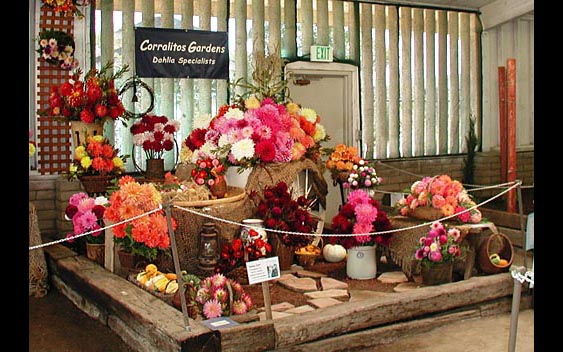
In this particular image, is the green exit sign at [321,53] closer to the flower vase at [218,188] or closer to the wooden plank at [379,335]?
the flower vase at [218,188]

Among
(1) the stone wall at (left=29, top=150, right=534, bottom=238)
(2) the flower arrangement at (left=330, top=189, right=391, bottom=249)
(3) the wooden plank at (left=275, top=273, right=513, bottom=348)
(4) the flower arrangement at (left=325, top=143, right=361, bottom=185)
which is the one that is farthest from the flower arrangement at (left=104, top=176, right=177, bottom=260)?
(4) the flower arrangement at (left=325, top=143, right=361, bottom=185)

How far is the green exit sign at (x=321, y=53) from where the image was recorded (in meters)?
9.62

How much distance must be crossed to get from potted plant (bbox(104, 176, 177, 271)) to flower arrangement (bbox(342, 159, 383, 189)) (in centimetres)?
255

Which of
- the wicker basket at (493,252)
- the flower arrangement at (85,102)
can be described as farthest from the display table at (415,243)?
the flower arrangement at (85,102)

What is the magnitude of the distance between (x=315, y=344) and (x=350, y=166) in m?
3.45

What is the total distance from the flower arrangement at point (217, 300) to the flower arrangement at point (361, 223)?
62.8 inches

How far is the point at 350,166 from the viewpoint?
762 centimetres

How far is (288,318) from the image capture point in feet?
14.7

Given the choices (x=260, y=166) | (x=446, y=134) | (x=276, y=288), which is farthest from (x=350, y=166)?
(x=446, y=134)

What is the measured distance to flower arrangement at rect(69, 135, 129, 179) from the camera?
263 inches

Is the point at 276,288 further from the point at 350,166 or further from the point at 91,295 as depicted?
the point at 350,166

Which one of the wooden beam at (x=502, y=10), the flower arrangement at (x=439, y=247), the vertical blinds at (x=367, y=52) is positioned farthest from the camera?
the wooden beam at (x=502, y=10)

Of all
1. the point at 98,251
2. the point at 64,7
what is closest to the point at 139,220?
the point at 98,251
